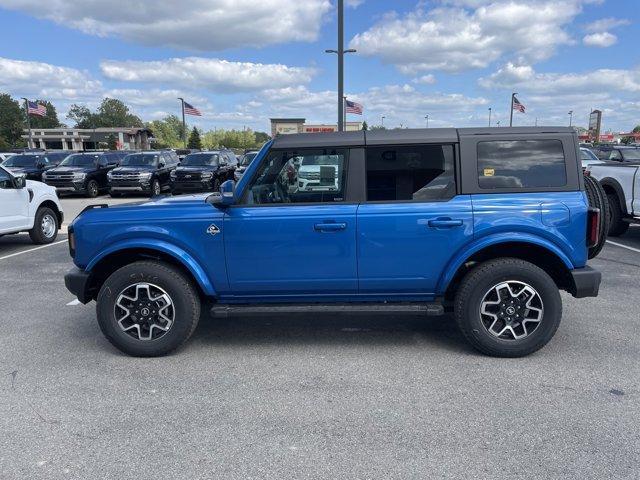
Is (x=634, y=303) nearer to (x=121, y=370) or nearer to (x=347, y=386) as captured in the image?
(x=347, y=386)

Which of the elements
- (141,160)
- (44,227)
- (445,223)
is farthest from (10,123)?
(445,223)

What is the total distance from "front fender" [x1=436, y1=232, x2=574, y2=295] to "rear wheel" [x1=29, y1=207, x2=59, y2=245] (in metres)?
8.41

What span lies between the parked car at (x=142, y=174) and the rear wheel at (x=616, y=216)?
15.3 m

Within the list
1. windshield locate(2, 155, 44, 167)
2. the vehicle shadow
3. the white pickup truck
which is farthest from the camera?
windshield locate(2, 155, 44, 167)

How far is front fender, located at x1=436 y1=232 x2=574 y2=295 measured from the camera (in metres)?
3.98

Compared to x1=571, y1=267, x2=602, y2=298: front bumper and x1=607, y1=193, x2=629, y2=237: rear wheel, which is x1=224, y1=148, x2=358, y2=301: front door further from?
x1=607, y1=193, x2=629, y2=237: rear wheel

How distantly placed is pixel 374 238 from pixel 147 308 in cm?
200

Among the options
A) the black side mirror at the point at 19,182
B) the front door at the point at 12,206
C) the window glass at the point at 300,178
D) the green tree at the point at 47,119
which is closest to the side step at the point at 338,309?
the window glass at the point at 300,178

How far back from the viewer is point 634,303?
18.3 feet

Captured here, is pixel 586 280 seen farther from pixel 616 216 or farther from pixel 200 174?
pixel 200 174

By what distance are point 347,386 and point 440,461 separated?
1037 mm

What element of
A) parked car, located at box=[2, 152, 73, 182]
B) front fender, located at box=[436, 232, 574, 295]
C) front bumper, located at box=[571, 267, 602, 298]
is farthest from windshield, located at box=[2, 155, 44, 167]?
front bumper, located at box=[571, 267, 602, 298]

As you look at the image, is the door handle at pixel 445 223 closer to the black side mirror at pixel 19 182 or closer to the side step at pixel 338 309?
the side step at pixel 338 309

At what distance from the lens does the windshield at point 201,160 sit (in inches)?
785
